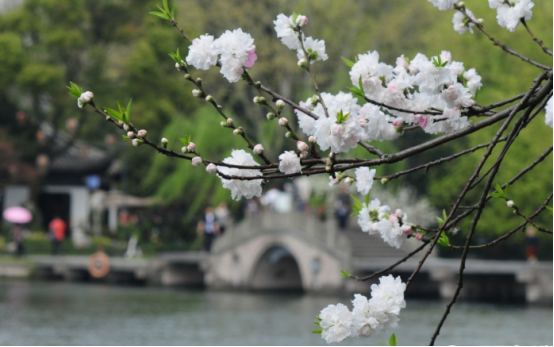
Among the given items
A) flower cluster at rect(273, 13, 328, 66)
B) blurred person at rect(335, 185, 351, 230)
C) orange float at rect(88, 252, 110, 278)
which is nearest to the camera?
flower cluster at rect(273, 13, 328, 66)

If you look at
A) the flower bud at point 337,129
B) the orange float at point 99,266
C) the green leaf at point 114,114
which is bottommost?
the flower bud at point 337,129

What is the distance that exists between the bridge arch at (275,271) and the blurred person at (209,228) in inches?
86.0

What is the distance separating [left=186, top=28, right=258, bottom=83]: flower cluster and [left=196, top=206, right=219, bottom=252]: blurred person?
87.8 ft

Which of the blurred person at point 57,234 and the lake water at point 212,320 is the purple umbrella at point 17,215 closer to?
the blurred person at point 57,234

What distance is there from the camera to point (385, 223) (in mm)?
4770

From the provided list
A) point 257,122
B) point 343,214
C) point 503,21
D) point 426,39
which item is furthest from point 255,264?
point 503,21

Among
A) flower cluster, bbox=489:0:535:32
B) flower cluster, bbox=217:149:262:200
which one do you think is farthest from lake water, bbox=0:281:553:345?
flower cluster, bbox=217:149:262:200

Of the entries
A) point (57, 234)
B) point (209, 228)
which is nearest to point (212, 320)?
point (209, 228)

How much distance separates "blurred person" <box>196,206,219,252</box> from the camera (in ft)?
102

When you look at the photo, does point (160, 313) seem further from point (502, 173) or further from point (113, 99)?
point (113, 99)

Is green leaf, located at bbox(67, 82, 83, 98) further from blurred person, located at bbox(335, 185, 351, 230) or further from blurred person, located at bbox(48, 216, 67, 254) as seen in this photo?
blurred person, located at bbox(48, 216, 67, 254)

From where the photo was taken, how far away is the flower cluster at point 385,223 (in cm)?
474

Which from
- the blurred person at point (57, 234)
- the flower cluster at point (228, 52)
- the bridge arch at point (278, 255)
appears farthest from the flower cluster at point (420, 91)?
the blurred person at point (57, 234)

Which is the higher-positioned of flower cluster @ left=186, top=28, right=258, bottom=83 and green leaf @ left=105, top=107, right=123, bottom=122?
flower cluster @ left=186, top=28, right=258, bottom=83
